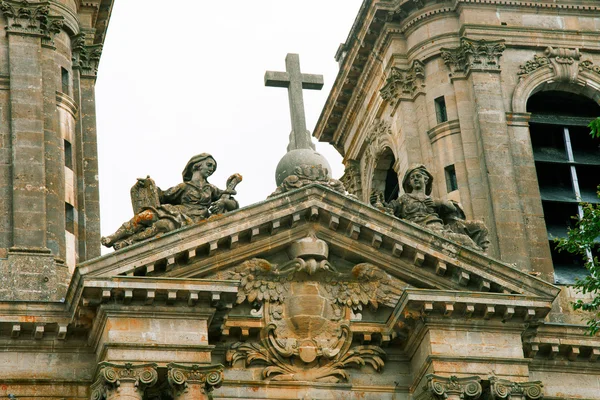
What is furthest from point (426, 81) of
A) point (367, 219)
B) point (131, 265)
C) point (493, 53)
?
point (131, 265)

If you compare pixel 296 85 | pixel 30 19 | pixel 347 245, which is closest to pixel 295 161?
pixel 347 245

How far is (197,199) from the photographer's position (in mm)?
39906

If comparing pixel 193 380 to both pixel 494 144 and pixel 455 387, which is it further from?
pixel 494 144

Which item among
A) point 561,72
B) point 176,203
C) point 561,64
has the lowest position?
point 176,203

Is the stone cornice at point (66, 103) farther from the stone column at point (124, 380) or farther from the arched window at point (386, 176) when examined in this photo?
the arched window at point (386, 176)

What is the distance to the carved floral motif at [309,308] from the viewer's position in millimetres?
38812

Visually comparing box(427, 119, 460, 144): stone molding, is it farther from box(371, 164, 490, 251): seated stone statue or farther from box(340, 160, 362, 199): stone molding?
box(371, 164, 490, 251): seated stone statue

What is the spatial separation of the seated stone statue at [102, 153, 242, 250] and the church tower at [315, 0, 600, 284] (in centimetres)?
802

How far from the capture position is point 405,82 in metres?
49.7

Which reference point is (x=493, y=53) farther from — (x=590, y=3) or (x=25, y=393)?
(x=25, y=393)

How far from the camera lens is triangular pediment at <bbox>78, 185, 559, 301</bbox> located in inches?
1518

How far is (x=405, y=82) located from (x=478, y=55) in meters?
2.20

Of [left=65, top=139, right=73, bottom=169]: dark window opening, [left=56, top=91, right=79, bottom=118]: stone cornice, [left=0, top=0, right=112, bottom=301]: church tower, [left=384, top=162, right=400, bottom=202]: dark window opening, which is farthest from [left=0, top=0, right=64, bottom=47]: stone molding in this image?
[left=384, top=162, right=400, bottom=202]: dark window opening

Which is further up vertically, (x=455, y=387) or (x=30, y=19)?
(x=30, y=19)
